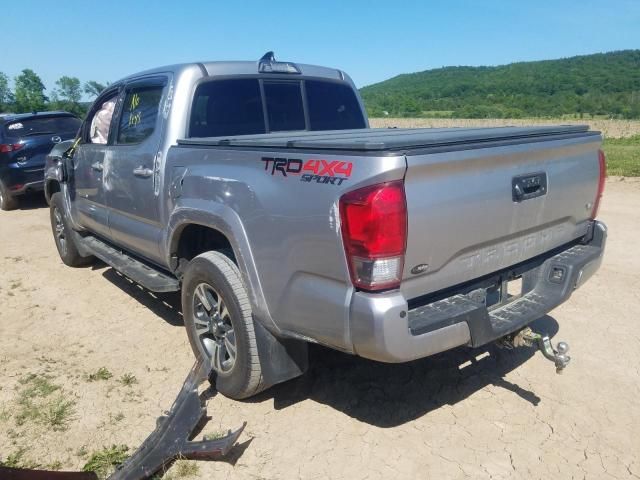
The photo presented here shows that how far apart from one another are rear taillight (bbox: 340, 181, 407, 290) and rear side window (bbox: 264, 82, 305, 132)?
2.16 m

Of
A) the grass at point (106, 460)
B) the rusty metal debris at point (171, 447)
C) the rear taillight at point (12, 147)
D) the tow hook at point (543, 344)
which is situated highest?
the rear taillight at point (12, 147)

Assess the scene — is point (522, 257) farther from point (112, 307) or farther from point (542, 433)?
point (112, 307)

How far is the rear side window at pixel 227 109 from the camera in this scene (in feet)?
12.9

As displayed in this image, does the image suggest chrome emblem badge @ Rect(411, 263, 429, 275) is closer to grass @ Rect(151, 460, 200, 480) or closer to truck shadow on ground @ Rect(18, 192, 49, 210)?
grass @ Rect(151, 460, 200, 480)

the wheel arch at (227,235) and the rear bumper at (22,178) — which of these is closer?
the wheel arch at (227,235)

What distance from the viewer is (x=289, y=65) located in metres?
4.53

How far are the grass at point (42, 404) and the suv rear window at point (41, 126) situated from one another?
7598 millimetres

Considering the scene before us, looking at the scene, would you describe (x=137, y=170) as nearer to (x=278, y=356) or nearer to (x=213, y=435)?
(x=278, y=356)

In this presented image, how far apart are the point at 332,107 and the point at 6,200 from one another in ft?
27.0

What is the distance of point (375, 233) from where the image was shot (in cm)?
236

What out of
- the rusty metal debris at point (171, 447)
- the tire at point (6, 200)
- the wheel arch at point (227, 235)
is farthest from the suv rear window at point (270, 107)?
the tire at point (6, 200)

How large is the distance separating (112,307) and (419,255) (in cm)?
361

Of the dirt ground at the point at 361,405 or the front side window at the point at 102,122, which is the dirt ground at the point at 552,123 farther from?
the dirt ground at the point at 361,405

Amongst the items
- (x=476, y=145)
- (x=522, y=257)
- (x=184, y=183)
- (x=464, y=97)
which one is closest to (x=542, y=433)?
(x=522, y=257)
